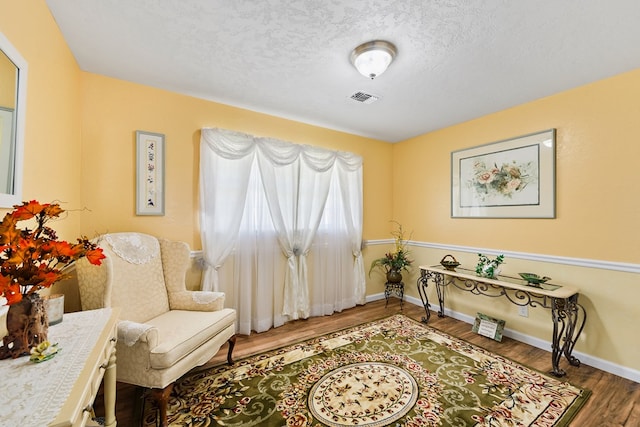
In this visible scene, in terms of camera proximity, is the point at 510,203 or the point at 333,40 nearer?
the point at 333,40

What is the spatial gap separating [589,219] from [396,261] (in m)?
2.06

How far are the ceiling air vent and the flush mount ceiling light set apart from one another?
0.62 m

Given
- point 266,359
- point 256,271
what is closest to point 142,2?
point 256,271

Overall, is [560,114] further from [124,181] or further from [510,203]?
[124,181]

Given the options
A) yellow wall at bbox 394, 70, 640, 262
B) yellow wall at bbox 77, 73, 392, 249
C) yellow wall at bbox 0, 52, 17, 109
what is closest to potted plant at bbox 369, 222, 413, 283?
yellow wall at bbox 394, 70, 640, 262

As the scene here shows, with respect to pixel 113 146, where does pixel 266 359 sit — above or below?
below

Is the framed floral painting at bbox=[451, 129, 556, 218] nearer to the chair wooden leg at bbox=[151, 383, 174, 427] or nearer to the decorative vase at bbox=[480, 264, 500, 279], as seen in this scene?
the decorative vase at bbox=[480, 264, 500, 279]

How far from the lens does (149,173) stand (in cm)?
250

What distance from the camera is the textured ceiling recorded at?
158 centimetres

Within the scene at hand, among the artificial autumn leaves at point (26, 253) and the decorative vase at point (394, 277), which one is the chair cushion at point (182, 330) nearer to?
the artificial autumn leaves at point (26, 253)

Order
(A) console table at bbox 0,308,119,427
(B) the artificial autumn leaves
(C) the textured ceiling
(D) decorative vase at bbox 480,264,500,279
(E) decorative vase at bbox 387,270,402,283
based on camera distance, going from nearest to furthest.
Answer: (A) console table at bbox 0,308,119,427 → (B) the artificial autumn leaves → (C) the textured ceiling → (D) decorative vase at bbox 480,264,500,279 → (E) decorative vase at bbox 387,270,402,283

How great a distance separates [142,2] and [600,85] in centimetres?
362

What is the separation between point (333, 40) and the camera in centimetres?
185

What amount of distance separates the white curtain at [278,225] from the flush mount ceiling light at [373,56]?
4.76 feet
